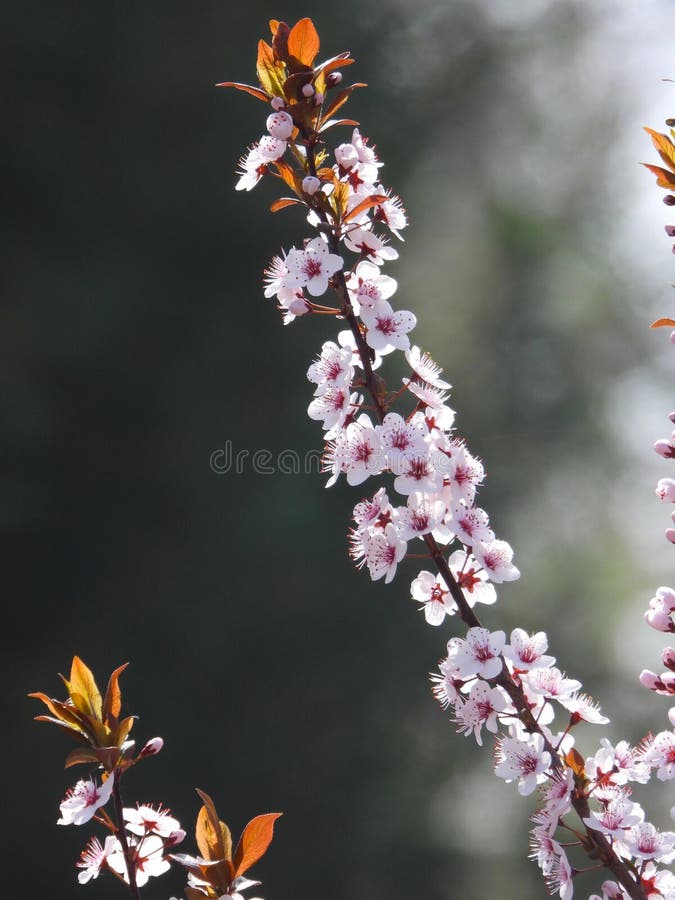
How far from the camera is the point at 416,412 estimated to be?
820mm

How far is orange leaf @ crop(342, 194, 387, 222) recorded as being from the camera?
0.83m

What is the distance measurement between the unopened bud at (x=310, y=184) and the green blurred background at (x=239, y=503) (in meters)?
2.66

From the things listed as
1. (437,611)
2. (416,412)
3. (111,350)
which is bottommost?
(437,611)

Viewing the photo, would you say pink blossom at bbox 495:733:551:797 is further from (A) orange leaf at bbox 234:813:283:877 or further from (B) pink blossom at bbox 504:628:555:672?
(A) orange leaf at bbox 234:813:283:877

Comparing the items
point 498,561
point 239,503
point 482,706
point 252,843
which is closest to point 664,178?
point 498,561

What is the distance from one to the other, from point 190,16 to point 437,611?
3.59 m

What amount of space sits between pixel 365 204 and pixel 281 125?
9 cm

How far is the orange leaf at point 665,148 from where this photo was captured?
0.80 meters

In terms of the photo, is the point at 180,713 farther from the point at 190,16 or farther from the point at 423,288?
the point at 190,16

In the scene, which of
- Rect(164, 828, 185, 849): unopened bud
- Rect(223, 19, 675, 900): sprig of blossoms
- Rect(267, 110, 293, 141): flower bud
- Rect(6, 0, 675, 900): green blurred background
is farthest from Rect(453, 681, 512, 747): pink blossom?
Rect(6, 0, 675, 900): green blurred background

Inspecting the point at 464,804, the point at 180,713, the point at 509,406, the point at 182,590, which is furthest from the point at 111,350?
the point at 464,804

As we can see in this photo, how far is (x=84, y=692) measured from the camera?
2.38 feet

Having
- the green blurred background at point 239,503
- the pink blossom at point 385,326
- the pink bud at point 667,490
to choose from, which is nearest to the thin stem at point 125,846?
the pink blossom at point 385,326

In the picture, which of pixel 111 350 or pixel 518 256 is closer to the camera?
pixel 111 350
